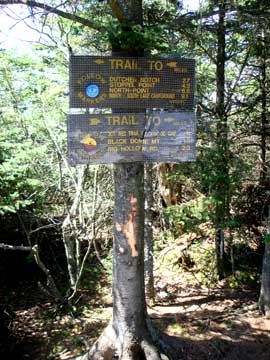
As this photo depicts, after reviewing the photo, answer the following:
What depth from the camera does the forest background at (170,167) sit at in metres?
5.68

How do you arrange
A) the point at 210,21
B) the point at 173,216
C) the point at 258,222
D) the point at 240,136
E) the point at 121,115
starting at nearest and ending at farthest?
the point at 121,115 → the point at 210,21 → the point at 173,216 → the point at 240,136 → the point at 258,222

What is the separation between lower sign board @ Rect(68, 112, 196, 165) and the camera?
3396 mm

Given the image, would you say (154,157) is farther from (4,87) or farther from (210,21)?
(4,87)

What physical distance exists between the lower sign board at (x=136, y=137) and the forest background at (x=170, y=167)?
2.24 metres

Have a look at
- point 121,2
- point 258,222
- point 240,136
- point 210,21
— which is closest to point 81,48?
point 210,21

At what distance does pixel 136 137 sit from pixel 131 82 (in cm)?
58

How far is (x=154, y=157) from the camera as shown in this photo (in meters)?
3.53

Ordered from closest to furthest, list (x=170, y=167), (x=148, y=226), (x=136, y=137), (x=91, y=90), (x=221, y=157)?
(x=91, y=90) → (x=136, y=137) → (x=221, y=157) → (x=148, y=226) → (x=170, y=167)

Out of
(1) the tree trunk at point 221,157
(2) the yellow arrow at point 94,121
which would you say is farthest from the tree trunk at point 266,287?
(2) the yellow arrow at point 94,121

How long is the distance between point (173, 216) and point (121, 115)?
330 cm

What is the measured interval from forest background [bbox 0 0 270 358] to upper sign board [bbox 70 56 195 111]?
2.08 metres

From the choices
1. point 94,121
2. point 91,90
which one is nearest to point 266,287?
point 94,121

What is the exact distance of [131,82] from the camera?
3467 mm

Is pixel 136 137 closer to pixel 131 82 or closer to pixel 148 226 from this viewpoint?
pixel 131 82
